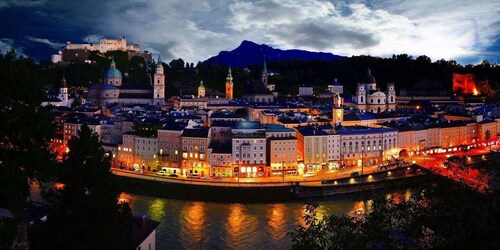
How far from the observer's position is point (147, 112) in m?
21.0

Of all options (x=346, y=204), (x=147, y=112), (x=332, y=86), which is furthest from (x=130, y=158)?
(x=332, y=86)

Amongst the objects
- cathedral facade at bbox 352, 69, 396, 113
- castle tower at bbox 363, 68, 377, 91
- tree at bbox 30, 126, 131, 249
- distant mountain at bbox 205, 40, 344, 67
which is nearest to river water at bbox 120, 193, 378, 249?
tree at bbox 30, 126, 131, 249

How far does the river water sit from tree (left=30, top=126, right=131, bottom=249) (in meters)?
3.73

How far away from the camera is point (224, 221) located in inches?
410

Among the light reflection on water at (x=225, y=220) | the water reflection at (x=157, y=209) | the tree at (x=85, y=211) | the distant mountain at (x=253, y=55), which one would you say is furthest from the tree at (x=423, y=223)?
the distant mountain at (x=253, y=55)

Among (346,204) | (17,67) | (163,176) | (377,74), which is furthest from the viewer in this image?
(377,74)

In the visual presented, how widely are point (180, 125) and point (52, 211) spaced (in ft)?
37.2

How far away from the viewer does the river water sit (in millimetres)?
8805

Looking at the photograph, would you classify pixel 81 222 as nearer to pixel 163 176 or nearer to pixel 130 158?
pixel 163 176

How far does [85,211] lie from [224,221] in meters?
5.91

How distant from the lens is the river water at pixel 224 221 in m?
8.80

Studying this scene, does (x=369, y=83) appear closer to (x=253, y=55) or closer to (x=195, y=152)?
(x=195, y=152)

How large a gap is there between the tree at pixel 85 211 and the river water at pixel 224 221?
12.2 ft

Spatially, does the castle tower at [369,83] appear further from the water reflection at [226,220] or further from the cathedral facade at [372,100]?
the water reflection at [226,220]
